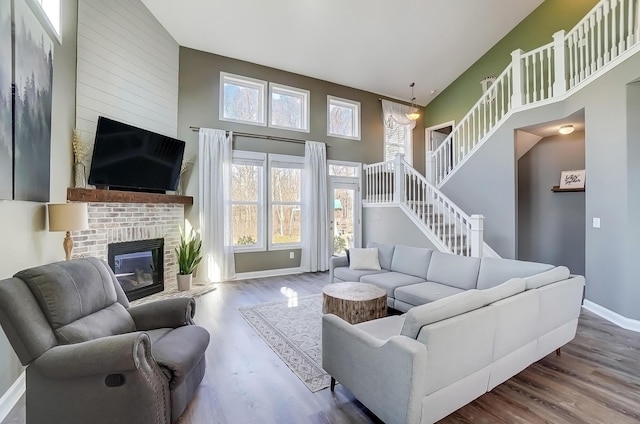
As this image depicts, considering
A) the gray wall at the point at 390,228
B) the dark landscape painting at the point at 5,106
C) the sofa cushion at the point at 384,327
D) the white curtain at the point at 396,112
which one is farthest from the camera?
the white curtain at the point at 396,112

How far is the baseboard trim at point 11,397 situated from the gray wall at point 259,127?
3348mm

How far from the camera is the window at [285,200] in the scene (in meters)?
6.20

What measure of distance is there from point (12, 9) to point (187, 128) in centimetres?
332

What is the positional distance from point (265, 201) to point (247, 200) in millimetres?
352

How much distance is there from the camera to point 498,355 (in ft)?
6.86

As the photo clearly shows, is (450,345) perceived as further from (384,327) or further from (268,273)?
(268,273)

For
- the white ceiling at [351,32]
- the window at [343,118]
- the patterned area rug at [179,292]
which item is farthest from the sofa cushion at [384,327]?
the window at [343,118]

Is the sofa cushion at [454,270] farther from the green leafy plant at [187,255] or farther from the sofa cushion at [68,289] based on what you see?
the green leafy plant at [187,255]

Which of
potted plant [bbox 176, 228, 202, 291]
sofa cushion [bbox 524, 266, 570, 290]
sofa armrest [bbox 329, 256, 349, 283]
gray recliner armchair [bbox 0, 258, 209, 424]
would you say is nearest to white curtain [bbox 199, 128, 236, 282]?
potted plant [bbox 176, 228, 202, 291]

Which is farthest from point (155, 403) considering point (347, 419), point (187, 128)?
point (187, 128)

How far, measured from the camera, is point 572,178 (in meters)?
5.16

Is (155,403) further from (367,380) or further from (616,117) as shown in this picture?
(616,117)

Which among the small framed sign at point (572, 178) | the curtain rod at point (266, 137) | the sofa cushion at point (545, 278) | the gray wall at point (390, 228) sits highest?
the curtain rod at point (266, 137)

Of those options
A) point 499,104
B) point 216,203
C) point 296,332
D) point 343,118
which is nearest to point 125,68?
point 216,203
